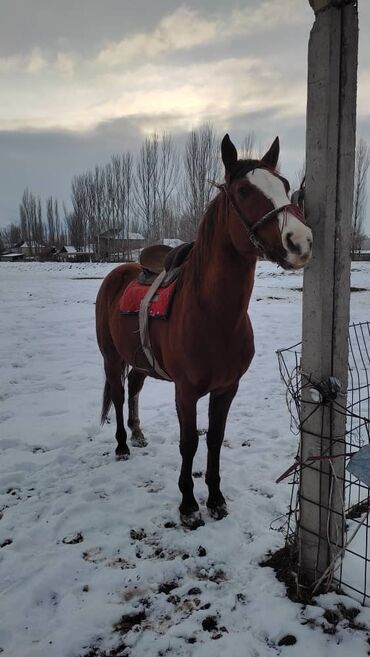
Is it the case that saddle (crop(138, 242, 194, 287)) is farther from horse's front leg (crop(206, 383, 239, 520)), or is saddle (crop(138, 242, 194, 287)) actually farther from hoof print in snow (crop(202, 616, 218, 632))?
hoof print in snow (crop(202, 616, 218, 632))

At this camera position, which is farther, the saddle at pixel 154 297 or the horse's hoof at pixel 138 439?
the horse's hoof at pixel 138 439

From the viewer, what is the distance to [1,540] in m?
2.37

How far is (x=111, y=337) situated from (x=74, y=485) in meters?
1.36

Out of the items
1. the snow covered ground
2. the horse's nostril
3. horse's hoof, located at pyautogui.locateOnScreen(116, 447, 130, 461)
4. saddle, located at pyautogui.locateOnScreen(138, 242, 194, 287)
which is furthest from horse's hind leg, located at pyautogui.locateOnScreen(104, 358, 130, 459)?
the horse's nostril

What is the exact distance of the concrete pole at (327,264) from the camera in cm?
162

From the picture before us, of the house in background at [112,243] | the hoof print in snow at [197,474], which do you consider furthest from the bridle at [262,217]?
the house in background at [112,243]

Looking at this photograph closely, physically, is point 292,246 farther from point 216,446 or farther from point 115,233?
point 115,233

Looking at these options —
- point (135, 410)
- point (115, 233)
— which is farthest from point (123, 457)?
point (115, 233)

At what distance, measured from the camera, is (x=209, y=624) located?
178 cm

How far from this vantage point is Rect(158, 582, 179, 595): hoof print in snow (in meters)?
1.99

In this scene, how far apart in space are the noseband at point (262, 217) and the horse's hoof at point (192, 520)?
5.70 ft

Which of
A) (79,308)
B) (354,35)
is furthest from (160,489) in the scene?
(79,308)

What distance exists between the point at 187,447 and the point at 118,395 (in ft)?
4.17

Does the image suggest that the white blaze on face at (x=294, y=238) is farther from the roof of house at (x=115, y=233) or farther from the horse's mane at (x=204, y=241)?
the roof of house at (x=115, y=233)
